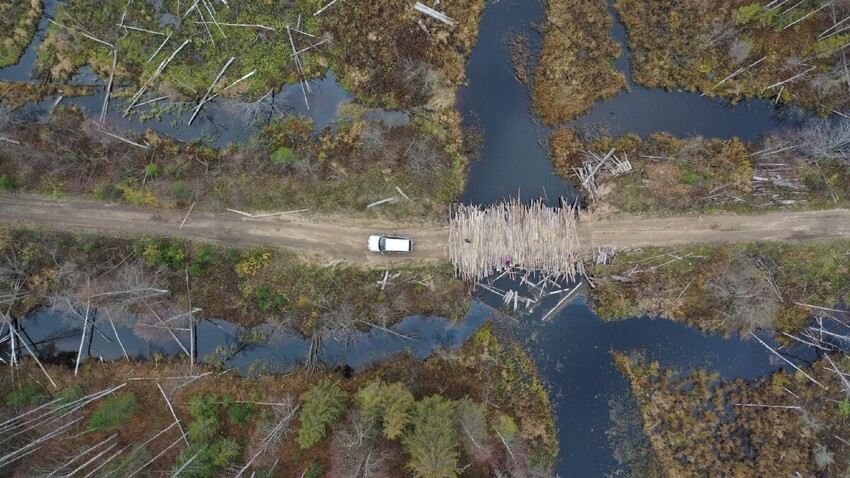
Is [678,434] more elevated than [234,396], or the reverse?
[234,396]

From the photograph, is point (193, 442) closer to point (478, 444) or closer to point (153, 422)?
point (153, 422)

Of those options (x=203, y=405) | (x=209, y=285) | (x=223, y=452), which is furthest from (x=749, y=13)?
(x=223, y=452)

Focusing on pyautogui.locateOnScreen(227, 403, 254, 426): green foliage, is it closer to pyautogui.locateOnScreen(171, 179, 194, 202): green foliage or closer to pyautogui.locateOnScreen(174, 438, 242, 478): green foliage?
pyautogui.locateOnScreen(174, 438, 242, 478): green foliage

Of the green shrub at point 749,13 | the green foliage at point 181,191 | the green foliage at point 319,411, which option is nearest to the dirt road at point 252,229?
the green foliage at point 181,191

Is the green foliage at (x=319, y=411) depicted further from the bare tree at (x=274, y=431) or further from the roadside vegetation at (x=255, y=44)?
the roadside vegetation at (x=255, y=44)

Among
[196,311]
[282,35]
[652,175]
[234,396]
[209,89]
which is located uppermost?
[282,35]

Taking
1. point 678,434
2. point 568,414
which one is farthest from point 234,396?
point 678,434

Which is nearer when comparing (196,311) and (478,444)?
(478,444)
